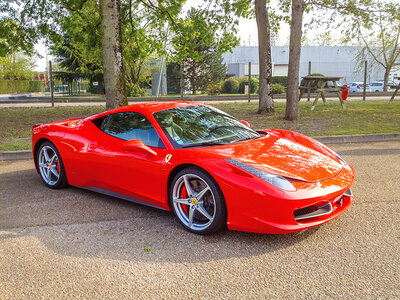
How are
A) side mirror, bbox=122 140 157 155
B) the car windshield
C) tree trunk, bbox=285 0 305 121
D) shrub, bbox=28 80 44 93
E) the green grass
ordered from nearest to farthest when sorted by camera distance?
side mirror, bbox=122 140 157 155, the car windshield, the green grass, tree trunk, bbox=285 0 305 121, shrub, bbox=28 80 44 93

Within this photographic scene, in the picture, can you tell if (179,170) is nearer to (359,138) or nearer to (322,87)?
(359,138)

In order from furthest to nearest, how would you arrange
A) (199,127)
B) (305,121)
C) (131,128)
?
1. (305,121)
2. (131,128)
3. (199,127)

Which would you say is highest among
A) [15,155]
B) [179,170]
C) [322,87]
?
[322,87]

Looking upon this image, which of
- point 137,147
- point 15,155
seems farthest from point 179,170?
point 15,155

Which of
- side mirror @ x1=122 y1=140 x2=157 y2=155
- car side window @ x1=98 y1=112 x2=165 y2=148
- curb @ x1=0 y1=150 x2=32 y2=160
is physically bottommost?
curb @ x1=0 y1=150 x2=32 y2=160

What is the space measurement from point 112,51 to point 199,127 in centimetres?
582

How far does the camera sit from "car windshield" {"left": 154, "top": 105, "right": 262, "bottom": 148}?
4.02m

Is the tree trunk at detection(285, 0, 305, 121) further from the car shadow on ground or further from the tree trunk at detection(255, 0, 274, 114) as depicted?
the car shadow on ground

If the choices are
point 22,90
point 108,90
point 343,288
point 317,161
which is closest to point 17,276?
point 343,288

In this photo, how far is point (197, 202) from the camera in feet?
11.9

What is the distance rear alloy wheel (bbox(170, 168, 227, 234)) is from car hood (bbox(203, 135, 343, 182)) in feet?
1.09

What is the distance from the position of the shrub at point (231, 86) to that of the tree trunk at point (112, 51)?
23.8m

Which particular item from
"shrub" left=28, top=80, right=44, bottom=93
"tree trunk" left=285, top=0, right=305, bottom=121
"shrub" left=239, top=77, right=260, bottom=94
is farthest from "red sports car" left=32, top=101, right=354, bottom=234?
"shrub" left=28, top=80, right=44, bottom=93

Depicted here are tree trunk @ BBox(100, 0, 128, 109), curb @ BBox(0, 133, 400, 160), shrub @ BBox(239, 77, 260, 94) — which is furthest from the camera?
shrub @ BBox(239, 77, 260, 94)
